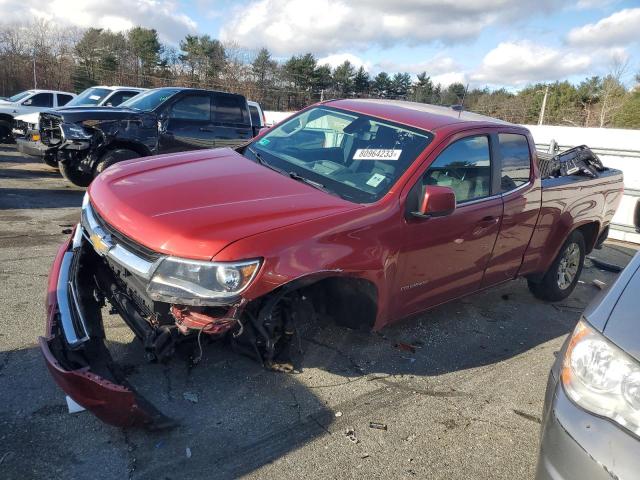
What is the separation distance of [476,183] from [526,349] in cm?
156

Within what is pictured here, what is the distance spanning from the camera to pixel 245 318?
9.52 ft

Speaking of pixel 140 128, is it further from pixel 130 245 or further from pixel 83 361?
pixel 83 361

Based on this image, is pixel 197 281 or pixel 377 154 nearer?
pixel 197 281

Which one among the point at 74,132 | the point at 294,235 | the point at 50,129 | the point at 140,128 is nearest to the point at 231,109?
the point at 140,128

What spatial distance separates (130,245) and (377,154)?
1.84 metres

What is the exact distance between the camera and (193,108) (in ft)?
30.1

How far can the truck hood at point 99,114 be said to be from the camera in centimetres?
779

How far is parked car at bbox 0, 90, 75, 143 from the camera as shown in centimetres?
1430

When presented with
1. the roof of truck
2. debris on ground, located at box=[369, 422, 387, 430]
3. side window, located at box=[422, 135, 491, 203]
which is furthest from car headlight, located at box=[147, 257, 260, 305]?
the roof of truck

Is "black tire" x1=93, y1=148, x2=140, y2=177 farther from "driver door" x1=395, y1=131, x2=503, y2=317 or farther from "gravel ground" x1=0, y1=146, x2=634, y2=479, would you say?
"driver door" x1=395, y1=131, x2=503, y2=317

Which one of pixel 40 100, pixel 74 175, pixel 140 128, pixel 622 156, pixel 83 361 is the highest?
pixel 622 156

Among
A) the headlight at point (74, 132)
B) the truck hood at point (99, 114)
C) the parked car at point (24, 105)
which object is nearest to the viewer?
the headlight at point (74, 132)

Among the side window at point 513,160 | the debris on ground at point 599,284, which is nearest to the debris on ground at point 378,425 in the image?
the side window at point 513,160

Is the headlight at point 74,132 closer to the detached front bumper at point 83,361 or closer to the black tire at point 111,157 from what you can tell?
the black tire at point 111,157
